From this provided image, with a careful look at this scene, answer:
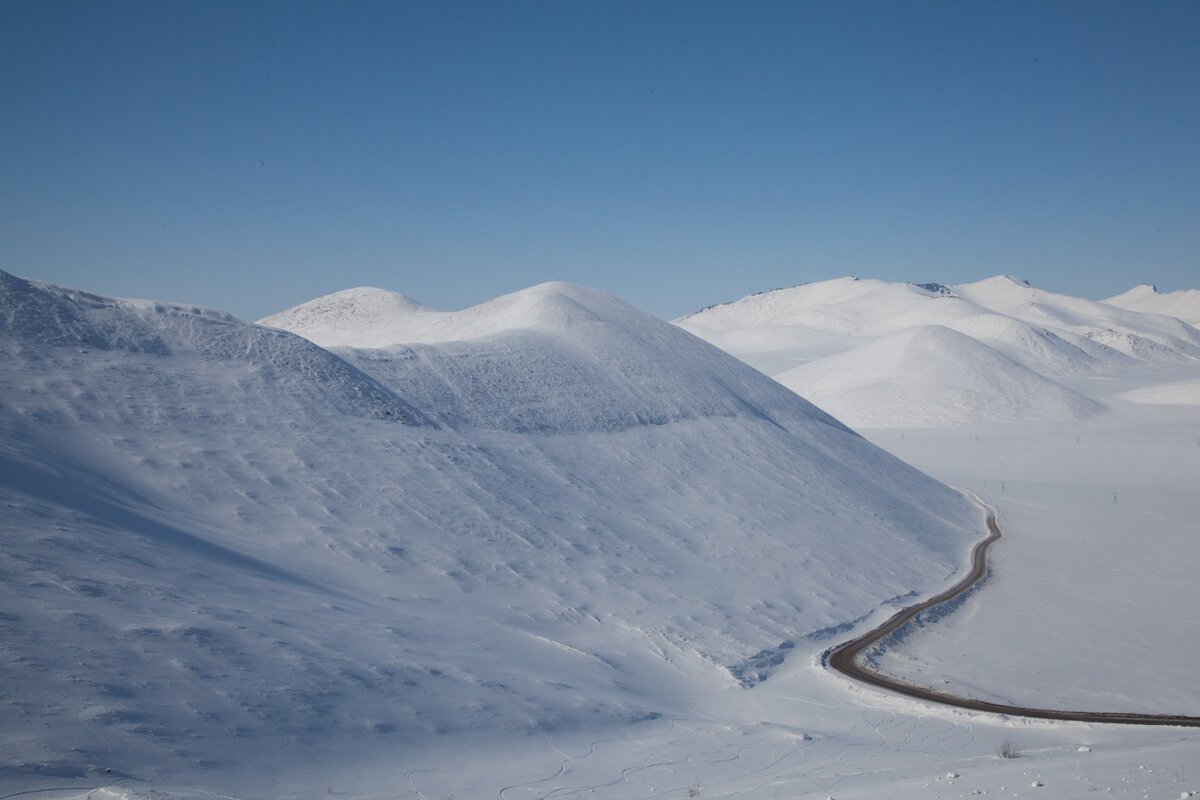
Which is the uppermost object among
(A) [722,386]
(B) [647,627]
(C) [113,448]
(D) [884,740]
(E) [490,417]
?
(A) [722,386]

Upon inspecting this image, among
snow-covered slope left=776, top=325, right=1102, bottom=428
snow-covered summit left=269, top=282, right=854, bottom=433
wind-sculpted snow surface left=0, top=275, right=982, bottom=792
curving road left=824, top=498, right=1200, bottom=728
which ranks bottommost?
curving road left=824, top=498, right=1200, bottom=728

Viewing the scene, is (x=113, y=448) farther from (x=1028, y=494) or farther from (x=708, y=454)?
(x=1028, y=494)

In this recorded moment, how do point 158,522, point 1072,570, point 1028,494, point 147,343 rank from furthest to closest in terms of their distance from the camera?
point 1028,494 < point 1072,570 < point 147,343 < point 158,522

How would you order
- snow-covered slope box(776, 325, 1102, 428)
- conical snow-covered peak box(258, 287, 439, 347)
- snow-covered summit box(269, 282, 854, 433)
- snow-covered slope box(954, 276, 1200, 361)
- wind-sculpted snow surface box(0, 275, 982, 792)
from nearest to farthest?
wind-sculpted snow surface box(0, 275, 982, 792), snow-covered summit box(269, 282, 854, 433), conical snow-covered peak box(258, 287, 439, 347), snow-covered slope box(776, 325, 1102, 428), snow-covered slope box(954, 276, 1200, 361)

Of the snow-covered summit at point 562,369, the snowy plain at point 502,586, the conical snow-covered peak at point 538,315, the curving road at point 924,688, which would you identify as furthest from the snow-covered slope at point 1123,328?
the curving road at point 924,688

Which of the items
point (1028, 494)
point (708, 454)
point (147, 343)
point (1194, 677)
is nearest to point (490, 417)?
point (708, 454)

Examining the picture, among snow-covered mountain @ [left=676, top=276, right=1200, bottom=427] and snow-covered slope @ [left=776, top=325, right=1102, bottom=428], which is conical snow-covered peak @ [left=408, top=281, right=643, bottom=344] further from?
snow-covered mountain @ [left=676, top=276, right=1200, bottom=427]

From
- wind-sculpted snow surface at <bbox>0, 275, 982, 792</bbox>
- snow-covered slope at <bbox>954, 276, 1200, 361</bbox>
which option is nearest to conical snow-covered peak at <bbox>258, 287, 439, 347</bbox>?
wind-sculpted snow surface at <bbox>0, 275, 982, 792</bbox>
